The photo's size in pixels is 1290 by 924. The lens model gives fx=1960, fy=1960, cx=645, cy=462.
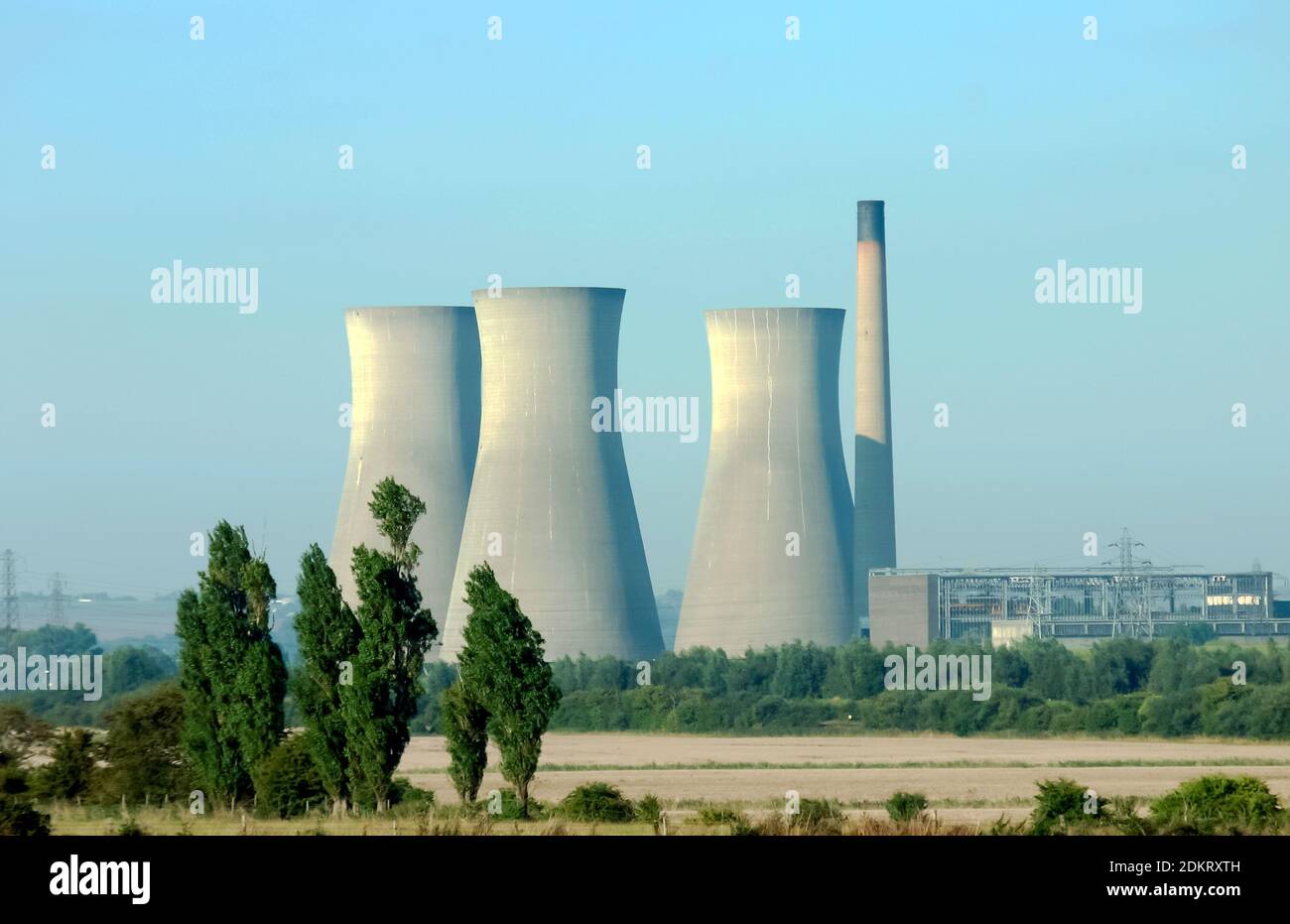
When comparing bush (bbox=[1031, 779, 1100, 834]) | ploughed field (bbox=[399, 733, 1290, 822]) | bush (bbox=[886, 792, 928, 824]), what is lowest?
ploughed field (bbox=[399, 733, 1290, 822])

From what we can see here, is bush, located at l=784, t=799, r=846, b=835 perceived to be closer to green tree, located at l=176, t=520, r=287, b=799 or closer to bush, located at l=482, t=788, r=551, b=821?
bush, located at l=482, t=788, r=551, b=821

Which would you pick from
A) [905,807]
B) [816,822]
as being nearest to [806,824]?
[816,822]

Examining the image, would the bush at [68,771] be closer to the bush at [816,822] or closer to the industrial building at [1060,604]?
the bush at [816,822]

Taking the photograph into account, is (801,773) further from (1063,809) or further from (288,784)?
(1063,809)

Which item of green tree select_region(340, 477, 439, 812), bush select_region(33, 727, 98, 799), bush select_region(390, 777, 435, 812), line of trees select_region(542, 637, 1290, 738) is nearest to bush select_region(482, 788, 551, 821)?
bush select_region(390, 777, 435, 812)
